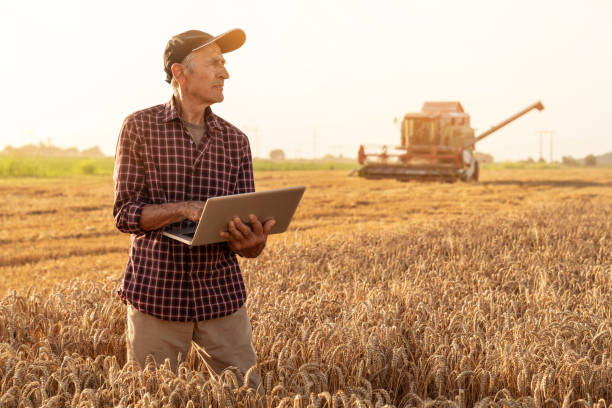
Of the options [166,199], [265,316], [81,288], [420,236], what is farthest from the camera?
[420,236]

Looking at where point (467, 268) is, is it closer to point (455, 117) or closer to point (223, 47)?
point (223, 47)

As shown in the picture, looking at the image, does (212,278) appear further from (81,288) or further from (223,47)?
(81,288)

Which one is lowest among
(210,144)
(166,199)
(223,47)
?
(166,199)

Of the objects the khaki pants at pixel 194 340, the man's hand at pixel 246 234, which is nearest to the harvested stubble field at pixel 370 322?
the khaki pants at pixel 194 340

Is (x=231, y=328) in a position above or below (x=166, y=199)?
below

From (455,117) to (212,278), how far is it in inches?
920

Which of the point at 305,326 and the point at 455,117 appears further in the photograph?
the point at 455,117

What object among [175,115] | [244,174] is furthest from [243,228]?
[175,115]

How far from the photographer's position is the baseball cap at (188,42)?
2.52m

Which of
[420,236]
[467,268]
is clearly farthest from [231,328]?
[420,236]

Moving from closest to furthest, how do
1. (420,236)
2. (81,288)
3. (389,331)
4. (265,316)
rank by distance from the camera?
(389,331) → (265,316) → (81,288) → (420,236)

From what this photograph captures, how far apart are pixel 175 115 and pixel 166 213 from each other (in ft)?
1.49

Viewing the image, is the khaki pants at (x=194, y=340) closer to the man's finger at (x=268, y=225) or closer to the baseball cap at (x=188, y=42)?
the man's finger at (x=268, y=225)

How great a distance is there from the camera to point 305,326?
3.68 m
